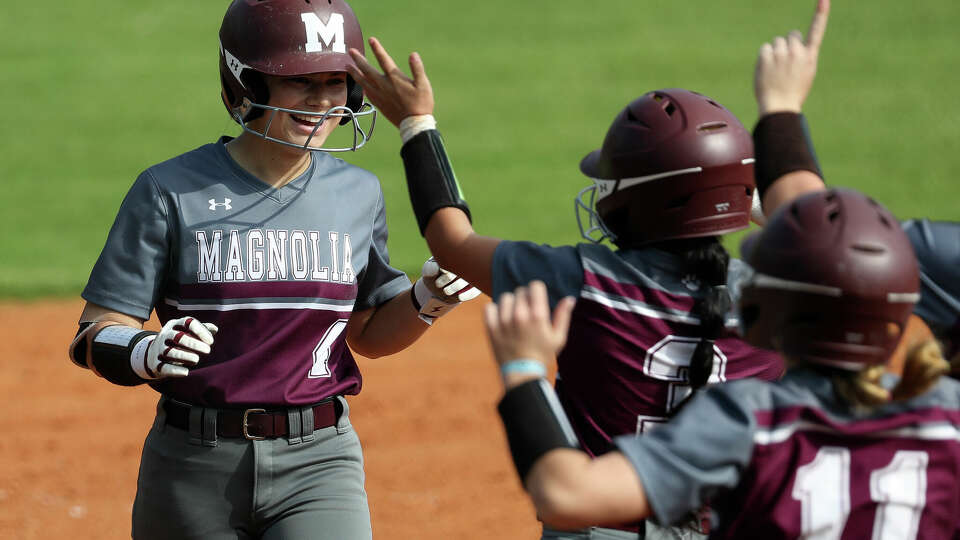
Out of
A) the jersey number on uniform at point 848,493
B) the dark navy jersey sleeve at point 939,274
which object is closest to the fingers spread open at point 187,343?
the jersey number on uniform at point 848,493

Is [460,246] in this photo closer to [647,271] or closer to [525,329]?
[647,271]

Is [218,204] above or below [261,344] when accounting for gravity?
above

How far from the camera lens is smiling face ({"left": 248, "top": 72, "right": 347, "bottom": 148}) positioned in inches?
157

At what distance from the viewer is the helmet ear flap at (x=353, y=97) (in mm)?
4230

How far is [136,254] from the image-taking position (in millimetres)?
3797

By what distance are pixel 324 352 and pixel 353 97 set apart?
960mm

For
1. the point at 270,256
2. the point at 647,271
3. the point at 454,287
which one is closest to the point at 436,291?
the point at 454,287

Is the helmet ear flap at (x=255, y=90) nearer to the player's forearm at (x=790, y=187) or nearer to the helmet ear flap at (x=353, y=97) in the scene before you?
the helmet ear flap at (x=353, y=97)

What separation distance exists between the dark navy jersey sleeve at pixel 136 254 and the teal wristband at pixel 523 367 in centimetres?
177

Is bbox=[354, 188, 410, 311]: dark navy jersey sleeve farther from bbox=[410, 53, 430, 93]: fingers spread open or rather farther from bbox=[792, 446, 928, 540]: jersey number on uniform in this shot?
bbox=[792, 446, 928, 540]: jersey number on uniform

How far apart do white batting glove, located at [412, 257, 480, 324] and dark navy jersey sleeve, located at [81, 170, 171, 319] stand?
0.88 meters

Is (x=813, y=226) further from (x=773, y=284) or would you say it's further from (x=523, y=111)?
(x=523, y=111)

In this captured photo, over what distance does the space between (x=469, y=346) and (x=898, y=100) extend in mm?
12007

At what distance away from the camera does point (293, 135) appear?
3988 millimetres
